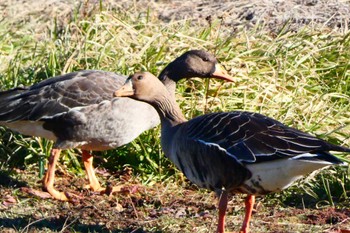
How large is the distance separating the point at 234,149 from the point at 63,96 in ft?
8.25

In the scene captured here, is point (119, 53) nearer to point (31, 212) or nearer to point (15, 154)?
point (15, 154)

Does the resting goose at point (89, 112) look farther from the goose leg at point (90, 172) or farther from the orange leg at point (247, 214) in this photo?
the orange leg at point (247, 214)

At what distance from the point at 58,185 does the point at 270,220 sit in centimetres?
223

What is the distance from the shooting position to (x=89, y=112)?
864 centimetres

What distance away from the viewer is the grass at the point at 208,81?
356 inches

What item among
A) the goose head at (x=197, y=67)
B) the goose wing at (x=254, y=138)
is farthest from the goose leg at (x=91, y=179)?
the goose wing at (x=254, y=138)

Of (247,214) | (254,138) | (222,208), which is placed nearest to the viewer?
(254,138)

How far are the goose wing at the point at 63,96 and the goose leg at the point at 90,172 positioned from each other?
0.54m

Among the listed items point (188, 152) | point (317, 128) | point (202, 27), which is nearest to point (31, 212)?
point (188, 152)

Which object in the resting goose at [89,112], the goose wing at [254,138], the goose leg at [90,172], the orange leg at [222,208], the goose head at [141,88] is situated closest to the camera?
the goose wing at [254,138]

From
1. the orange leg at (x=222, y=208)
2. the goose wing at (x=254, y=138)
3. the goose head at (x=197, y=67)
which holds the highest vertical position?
the goose wing at (x=254, y=138)

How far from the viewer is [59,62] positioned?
984 centimetres

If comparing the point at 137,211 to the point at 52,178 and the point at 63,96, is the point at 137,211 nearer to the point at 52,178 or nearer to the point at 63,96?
the point at 52,178

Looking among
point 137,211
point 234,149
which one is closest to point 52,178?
point 137,211
